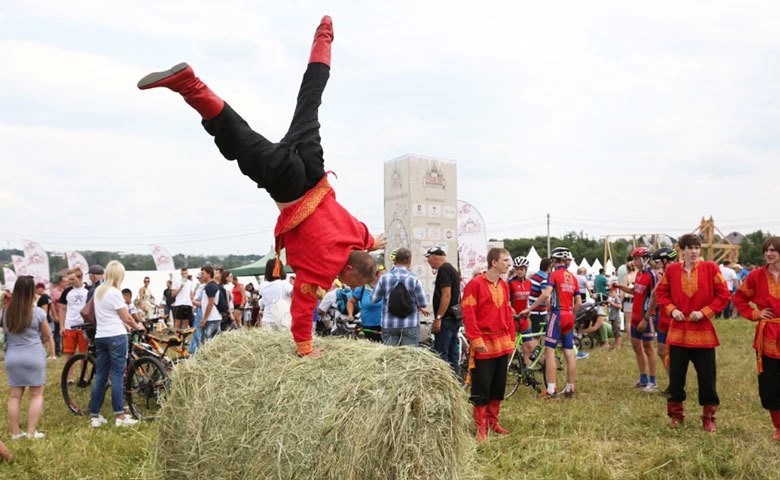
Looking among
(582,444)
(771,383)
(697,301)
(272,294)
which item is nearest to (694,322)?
(697,301)

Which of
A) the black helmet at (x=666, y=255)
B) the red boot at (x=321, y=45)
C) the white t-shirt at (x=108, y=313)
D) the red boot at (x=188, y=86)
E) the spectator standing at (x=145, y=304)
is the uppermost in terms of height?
the red boot at (x=321, y=45)

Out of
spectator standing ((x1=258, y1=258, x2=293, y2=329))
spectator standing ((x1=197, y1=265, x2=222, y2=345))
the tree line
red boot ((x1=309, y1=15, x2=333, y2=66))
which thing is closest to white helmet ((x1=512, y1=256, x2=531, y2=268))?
spectator standing ((x1=258, y1=258, x2=293, y2=329))

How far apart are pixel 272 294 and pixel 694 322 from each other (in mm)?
5350

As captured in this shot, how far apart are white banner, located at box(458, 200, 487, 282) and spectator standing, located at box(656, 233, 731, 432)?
687 centimetres

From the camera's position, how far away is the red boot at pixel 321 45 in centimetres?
431

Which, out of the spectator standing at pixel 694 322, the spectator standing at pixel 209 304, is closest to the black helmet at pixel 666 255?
the spectator standing at pixel 694 322

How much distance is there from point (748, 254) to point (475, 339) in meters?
47.4

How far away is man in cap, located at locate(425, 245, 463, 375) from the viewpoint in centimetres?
777

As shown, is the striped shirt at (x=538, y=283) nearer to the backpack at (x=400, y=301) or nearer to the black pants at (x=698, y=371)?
the backpack at (x=400, y=301)

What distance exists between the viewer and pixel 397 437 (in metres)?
3.26

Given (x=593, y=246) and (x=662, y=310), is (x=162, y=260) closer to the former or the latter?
(x=662, y=310)

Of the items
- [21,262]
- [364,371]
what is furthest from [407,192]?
[21,262]

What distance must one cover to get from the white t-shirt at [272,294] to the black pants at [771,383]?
223 inches

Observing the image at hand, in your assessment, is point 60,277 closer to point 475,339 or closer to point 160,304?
point 160,304
